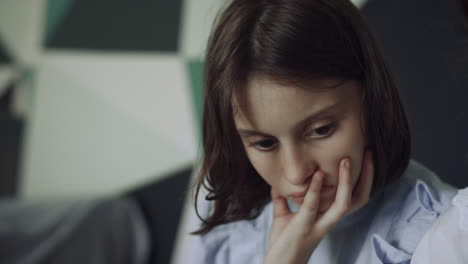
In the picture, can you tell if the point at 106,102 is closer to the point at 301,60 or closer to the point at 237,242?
the point at 237,242

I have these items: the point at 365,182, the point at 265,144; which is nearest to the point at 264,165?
the point at 265,144

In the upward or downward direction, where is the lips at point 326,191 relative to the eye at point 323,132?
downward

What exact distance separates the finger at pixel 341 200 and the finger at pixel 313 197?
0.02 metres

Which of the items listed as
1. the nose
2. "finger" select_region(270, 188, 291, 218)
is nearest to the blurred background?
"finger" select_region(270, 188, 291, 218)

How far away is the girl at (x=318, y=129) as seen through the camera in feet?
1.61

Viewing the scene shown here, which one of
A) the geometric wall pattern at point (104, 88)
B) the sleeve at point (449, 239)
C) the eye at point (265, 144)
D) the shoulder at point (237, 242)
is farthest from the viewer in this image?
the geometric wall pattern at point (104, 88)

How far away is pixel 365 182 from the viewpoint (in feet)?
1.81

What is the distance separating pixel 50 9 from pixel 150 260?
1112 millimetres

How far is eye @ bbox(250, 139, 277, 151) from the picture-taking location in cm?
54

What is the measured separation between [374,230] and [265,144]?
0.65 ft

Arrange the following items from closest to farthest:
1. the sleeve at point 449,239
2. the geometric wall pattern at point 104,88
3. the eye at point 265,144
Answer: the sleeve at point 449,239 < the eye at point 265,144 < the geometric wall pattern at point 104,88

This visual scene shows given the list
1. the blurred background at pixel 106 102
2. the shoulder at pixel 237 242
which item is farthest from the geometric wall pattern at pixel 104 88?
the shoulder at pixel 237 242

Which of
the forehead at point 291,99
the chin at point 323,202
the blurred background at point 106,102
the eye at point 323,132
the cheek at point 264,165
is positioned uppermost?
the forehead at point 291,99

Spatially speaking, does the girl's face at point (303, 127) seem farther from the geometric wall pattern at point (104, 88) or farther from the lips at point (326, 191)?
the geometric wall pattern at point (104, 88)
